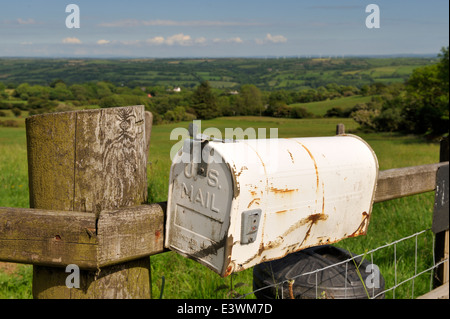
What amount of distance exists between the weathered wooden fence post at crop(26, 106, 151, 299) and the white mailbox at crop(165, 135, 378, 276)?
154mm

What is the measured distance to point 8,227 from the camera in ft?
4.20

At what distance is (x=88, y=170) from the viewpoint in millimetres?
1299

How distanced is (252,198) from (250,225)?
9 centimetres

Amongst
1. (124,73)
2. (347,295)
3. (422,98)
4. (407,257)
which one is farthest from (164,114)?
(422,98)

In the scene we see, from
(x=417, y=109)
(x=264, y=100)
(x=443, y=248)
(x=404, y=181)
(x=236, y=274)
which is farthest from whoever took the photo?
(x=417, y=109)

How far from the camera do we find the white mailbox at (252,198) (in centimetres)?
126

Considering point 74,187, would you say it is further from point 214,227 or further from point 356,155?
point 356,155

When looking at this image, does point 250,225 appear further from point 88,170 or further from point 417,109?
point 417,109

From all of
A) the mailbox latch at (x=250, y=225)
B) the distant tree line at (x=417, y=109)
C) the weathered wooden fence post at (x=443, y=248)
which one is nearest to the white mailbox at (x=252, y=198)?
the mailbox latch at (x=250, y=225)

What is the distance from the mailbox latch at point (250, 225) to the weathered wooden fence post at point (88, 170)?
0.39m

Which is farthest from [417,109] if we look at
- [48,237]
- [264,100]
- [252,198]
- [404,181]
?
[48,237]
